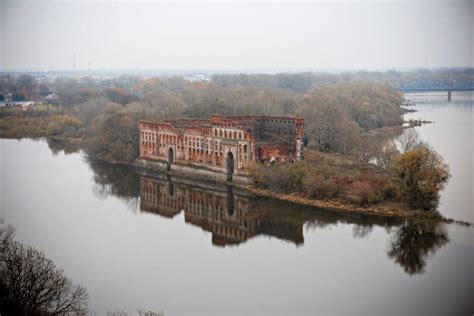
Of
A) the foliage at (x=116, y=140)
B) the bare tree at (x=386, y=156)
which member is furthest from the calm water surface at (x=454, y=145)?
the foliage at (x=116, y=140)

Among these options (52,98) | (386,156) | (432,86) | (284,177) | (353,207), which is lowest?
(353,207)

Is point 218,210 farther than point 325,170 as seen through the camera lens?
No

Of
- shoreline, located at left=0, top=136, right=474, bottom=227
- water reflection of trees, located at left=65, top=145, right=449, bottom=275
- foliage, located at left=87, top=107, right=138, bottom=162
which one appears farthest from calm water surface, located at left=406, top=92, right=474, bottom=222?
foliage, located at left=87, top=107, right=138, bottom=162

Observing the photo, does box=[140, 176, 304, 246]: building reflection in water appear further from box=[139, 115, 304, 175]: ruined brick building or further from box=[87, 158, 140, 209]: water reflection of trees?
box=[139, 115, 304, 175]: ruined brick building

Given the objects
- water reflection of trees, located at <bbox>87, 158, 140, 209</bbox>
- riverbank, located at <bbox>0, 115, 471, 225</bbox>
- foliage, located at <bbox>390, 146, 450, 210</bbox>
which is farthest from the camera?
water reflection of trees, located at <bbox>87, 158, 140, 209</bbox>

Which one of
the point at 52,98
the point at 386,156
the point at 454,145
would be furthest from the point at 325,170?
the point at 52,98

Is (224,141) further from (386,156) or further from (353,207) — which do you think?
(353,207)
